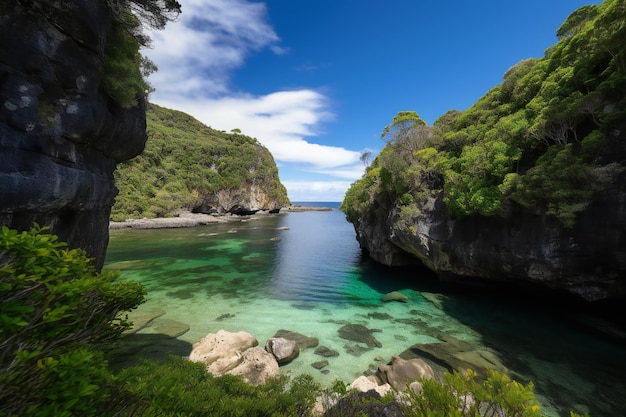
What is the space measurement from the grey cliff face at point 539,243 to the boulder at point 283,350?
12682 millimetres

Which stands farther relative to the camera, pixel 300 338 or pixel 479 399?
pixel 300 338

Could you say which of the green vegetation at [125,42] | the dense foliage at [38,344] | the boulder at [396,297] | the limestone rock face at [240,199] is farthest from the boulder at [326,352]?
the limestone rock face at [240,199]

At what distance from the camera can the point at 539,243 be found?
14.0 meters

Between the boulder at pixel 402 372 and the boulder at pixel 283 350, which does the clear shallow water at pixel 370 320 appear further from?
the boulder at pixel 402 372

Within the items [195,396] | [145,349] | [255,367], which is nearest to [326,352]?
[255,367]

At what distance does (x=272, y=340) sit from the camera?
11680 millimetres

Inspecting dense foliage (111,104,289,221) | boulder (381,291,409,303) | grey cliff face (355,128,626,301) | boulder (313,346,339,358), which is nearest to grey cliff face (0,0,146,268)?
boulder (313,346,339,358)

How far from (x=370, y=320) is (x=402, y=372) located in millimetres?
6004

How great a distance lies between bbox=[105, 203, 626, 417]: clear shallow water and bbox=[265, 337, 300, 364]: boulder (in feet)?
1.03

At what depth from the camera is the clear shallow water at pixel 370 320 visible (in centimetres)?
1034

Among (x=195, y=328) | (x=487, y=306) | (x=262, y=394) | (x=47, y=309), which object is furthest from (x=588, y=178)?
(x=195, y=328)

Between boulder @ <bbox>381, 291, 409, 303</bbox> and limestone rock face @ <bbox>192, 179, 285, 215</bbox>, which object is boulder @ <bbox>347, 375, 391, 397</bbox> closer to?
boulder @ <bbox>381, 291, 409, 303</bbox>

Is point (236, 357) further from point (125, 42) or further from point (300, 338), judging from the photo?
point (125, 42)

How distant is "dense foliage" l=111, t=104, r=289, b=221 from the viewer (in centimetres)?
6384
